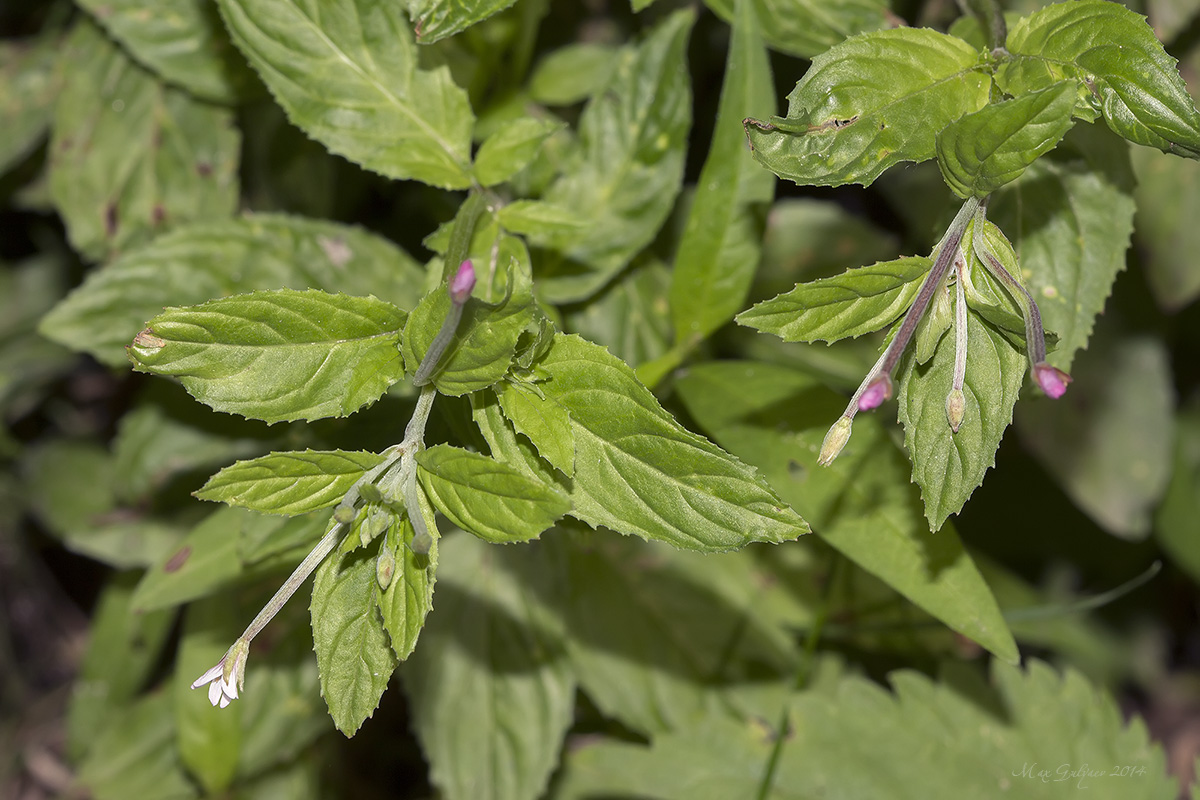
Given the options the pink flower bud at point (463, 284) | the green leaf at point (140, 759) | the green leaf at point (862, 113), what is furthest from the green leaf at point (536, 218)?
the green leaf at point (140, 759)

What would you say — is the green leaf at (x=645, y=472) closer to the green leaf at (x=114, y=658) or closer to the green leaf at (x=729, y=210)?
the green leaf at (x=729, y=210)

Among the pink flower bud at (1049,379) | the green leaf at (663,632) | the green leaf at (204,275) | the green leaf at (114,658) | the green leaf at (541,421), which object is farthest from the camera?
the green leaf at (114,658)

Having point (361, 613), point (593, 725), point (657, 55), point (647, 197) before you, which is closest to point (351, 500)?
point (361, 613)

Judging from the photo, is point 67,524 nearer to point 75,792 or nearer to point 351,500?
point 75,792

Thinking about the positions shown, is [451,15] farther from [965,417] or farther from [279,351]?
[965,417]

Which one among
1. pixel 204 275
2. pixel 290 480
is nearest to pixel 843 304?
pixel 290 480

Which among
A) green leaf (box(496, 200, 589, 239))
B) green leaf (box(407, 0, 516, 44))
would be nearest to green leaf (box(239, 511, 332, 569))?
green leaf (box(496, 200, 589, 239))
